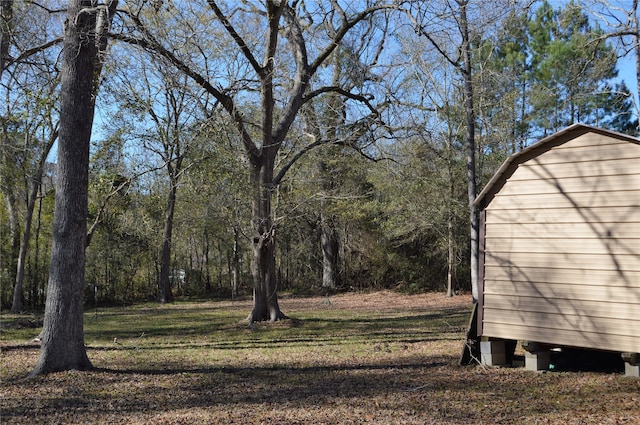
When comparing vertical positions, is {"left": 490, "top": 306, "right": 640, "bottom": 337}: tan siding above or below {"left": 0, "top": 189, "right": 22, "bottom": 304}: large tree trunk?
below

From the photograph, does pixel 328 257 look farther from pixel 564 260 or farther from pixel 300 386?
pixel 564 260

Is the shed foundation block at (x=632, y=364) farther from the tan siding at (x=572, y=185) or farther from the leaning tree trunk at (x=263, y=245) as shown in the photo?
the leaning tree trunk at (x=263, y=245)

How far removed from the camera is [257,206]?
40.4ft

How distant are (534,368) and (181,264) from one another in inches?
903

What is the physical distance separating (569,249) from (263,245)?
7.64m

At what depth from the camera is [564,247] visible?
651 cm

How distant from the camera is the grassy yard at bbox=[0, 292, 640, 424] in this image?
514 centimetres

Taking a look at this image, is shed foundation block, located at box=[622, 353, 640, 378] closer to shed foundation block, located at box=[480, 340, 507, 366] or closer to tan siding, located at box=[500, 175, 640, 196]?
shed foundation block, located at box=[480, 340, 507, 366]

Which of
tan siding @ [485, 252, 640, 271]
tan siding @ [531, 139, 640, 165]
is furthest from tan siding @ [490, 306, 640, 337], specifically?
tan siding @ [531, 139, 640, 165]

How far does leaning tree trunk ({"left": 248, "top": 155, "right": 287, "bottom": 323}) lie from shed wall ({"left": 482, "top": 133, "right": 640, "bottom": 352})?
6.07 m

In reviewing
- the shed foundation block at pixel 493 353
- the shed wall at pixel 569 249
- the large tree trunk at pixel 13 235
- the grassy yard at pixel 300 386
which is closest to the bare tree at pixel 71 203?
the grassy yard at pixel 300 386

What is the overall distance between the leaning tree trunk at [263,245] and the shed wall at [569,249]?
6069mm

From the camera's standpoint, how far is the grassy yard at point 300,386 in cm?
514

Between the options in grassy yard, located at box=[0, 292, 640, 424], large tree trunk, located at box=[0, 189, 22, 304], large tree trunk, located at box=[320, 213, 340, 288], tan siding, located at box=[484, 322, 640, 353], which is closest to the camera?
grassy yard, located at box=[0, 292, 640, 424]
